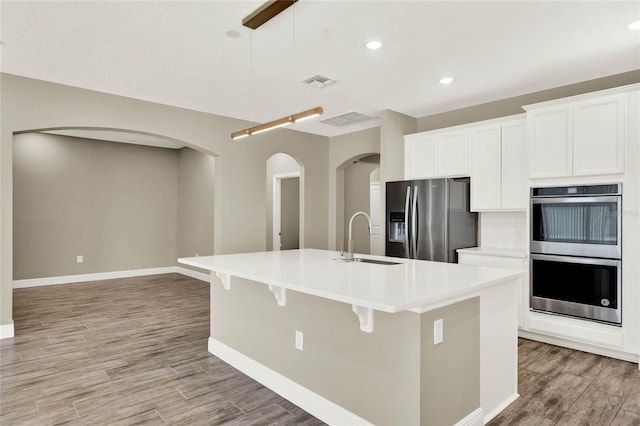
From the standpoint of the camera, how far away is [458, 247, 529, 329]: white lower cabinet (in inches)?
154

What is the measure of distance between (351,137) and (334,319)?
4.46 m

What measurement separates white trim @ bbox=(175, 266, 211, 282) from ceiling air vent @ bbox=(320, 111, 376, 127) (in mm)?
3661

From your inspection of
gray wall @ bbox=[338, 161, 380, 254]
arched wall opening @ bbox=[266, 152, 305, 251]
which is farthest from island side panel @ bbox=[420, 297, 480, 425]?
arched wall opening @ bbox=[266, 152, 305, 251]

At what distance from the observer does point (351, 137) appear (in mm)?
6395

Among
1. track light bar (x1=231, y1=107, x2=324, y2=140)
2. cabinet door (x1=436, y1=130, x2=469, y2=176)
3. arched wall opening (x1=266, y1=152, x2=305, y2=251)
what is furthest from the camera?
arched wall opening (x1=266, y1=152, x2=305, y2=251)

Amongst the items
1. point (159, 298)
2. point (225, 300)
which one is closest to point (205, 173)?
point (159, 298)

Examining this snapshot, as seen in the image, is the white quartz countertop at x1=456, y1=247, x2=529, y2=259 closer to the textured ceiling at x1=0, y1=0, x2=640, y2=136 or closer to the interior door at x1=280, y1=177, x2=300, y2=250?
the textured ceiling at x1=0, y1=0, x2=640, y2=136

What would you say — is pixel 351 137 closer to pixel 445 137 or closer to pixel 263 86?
pixel 445 137

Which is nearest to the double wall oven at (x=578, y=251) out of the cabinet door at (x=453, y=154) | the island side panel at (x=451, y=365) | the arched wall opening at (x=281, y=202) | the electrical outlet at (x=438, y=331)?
the cabinet door at (x=453, y=154)

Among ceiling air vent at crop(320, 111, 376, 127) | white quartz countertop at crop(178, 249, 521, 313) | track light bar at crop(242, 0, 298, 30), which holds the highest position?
track light bar at crop(242, 0, 298, 30)

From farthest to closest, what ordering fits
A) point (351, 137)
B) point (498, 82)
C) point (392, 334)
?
1. point (351, 137)
2. point (498, 82)
3. point (392, 334)

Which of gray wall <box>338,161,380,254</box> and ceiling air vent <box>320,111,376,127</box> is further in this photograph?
gray wall <box>338,161,380,254</box>

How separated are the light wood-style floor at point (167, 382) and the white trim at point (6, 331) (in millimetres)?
69

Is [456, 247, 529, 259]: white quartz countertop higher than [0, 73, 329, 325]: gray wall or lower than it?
lower
